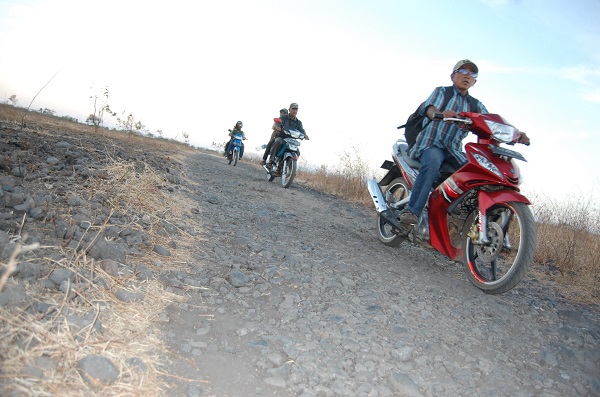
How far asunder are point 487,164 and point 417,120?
121 centimetres

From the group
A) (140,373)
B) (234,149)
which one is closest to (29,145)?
(140,373)

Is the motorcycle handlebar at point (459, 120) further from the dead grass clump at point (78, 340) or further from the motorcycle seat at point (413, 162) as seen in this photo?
the dead grass clump at point (78, 340)

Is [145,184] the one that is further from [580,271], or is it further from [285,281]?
[580,271]

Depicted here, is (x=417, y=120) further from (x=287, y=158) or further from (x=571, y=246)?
(x=287, y=158)

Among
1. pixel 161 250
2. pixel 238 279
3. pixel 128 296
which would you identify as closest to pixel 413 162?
pixel 238 279

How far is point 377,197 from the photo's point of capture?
4754mm

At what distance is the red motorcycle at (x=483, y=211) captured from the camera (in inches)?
117

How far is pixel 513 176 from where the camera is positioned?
10.2 ft

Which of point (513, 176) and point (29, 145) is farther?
point (29, 145)

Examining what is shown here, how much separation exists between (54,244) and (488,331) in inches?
101

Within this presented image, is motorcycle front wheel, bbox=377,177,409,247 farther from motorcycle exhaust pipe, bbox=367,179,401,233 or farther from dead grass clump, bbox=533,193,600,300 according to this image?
dead grass clump, bbox=533,193,600,300

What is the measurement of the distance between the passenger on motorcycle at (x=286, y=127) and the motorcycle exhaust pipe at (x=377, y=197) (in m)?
4.61

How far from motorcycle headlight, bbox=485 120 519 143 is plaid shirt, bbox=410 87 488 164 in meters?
0.70

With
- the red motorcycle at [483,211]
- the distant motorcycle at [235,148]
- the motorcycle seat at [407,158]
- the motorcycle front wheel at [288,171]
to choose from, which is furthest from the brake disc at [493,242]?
the distant motorcycle at [235,148]
